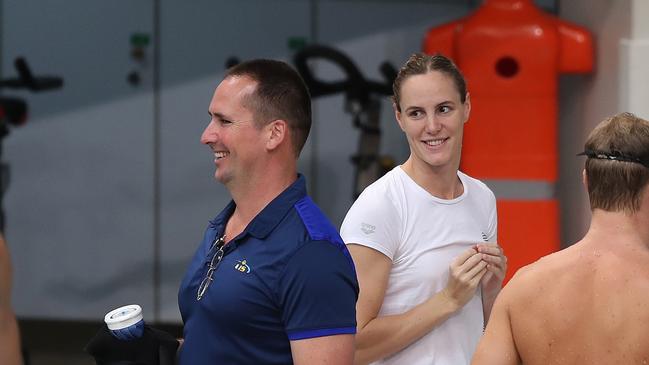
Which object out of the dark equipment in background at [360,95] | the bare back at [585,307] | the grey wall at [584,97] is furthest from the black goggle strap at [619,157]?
the dark equipment in background at [360,95]

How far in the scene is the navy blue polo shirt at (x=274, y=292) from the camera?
201 cm

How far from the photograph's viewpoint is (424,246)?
8.59 feet

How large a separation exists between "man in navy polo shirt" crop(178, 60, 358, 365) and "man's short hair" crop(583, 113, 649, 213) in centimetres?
49

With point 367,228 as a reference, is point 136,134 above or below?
below

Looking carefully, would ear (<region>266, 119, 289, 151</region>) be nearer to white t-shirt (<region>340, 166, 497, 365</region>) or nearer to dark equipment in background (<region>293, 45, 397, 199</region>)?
white t-shirt (<region>340, 166, 497, 365</region>)

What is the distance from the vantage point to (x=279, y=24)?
5.68 metres

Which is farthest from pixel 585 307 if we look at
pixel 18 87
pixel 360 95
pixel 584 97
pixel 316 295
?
pixel 18 87

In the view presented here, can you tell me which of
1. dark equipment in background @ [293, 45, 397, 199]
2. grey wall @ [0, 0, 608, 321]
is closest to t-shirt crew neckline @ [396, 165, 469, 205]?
dark equipment in background @ [293, 45, 397, 199]

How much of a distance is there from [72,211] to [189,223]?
0.60 metres

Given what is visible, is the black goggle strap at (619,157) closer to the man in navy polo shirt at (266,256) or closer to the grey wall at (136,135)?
the man in navy polo shirt at (266,256)

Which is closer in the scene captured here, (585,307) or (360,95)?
(585,307)

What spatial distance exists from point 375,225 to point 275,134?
477 millimetres

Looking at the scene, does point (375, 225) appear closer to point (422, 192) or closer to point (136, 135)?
point (422, 192)

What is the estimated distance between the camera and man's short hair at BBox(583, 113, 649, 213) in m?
2.07
